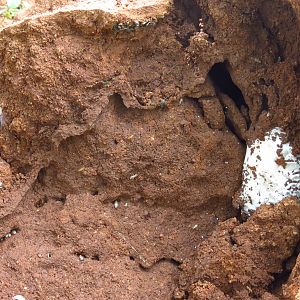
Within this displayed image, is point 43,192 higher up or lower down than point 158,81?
lower down

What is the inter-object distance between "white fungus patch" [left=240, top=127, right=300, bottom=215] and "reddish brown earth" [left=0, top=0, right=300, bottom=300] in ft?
0.19

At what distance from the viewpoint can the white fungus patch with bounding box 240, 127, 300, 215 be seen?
8.78 feet

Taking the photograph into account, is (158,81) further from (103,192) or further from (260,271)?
(260,271)

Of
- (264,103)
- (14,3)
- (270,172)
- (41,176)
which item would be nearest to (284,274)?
(270,172)

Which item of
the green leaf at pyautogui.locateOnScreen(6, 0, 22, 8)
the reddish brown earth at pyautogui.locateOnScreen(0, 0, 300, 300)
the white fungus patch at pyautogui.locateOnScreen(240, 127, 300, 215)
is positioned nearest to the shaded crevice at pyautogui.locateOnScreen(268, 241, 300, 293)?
the reddish brown earth at pyautogui.locateOnScreen(0, 0, 300, 300)

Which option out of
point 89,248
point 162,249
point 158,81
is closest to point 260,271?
point 162,249

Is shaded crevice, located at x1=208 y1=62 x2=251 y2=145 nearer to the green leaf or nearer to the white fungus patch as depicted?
the white fungus patch

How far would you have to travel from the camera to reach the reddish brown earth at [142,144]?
2.55 metres

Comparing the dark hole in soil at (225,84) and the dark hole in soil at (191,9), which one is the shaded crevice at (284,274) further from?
the dark hole in soil at (191,9)

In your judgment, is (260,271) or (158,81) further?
(158,81)

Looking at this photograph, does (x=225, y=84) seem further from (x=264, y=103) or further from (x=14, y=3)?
(x=14, y=3)

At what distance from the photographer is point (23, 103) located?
2656mm

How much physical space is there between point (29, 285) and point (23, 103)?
0.88m

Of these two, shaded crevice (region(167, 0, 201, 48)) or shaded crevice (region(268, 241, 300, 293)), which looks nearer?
shaded crevice (region(268, 241, 300, 293))
